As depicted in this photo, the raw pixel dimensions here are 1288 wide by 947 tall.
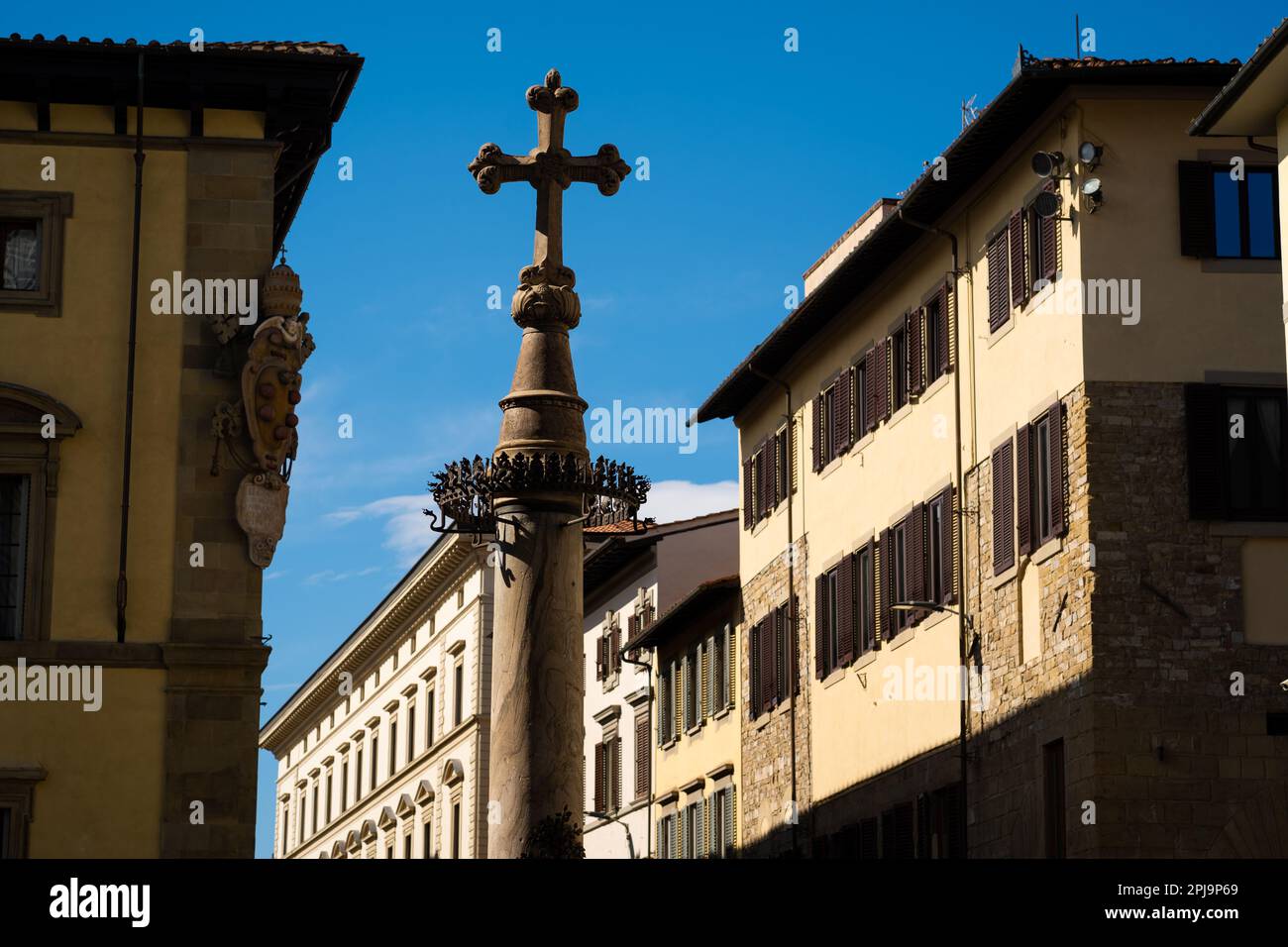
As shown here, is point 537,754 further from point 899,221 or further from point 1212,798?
point 899,221

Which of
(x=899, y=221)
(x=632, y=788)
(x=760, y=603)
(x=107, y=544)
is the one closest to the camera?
(x=107, y=544)

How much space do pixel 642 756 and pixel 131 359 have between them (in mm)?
29601

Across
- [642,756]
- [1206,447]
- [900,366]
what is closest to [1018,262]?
[1206,447]

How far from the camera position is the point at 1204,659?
3052 centimetres

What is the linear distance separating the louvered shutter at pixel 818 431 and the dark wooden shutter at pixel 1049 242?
10434mm

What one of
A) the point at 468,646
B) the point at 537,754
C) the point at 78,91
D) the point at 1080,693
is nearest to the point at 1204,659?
the point at 1080,693

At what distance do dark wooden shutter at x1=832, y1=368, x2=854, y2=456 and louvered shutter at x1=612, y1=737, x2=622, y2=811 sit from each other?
17.6 metres

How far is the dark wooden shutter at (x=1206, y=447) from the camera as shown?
30906 millimetres

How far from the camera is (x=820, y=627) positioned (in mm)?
42406

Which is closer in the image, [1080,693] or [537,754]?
[537,754]

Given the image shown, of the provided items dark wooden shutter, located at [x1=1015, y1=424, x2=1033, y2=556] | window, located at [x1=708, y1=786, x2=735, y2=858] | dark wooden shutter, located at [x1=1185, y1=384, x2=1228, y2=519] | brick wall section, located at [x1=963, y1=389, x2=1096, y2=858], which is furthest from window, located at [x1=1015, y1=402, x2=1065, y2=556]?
window, located at [x1=708, y1=786, x2=735, y2=858]

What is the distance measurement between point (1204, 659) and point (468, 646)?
41.2m

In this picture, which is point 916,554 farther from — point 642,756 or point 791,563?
point 642,756

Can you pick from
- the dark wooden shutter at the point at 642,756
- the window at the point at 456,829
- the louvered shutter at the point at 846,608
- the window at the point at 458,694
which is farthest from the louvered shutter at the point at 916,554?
the window at the point at 458,694
